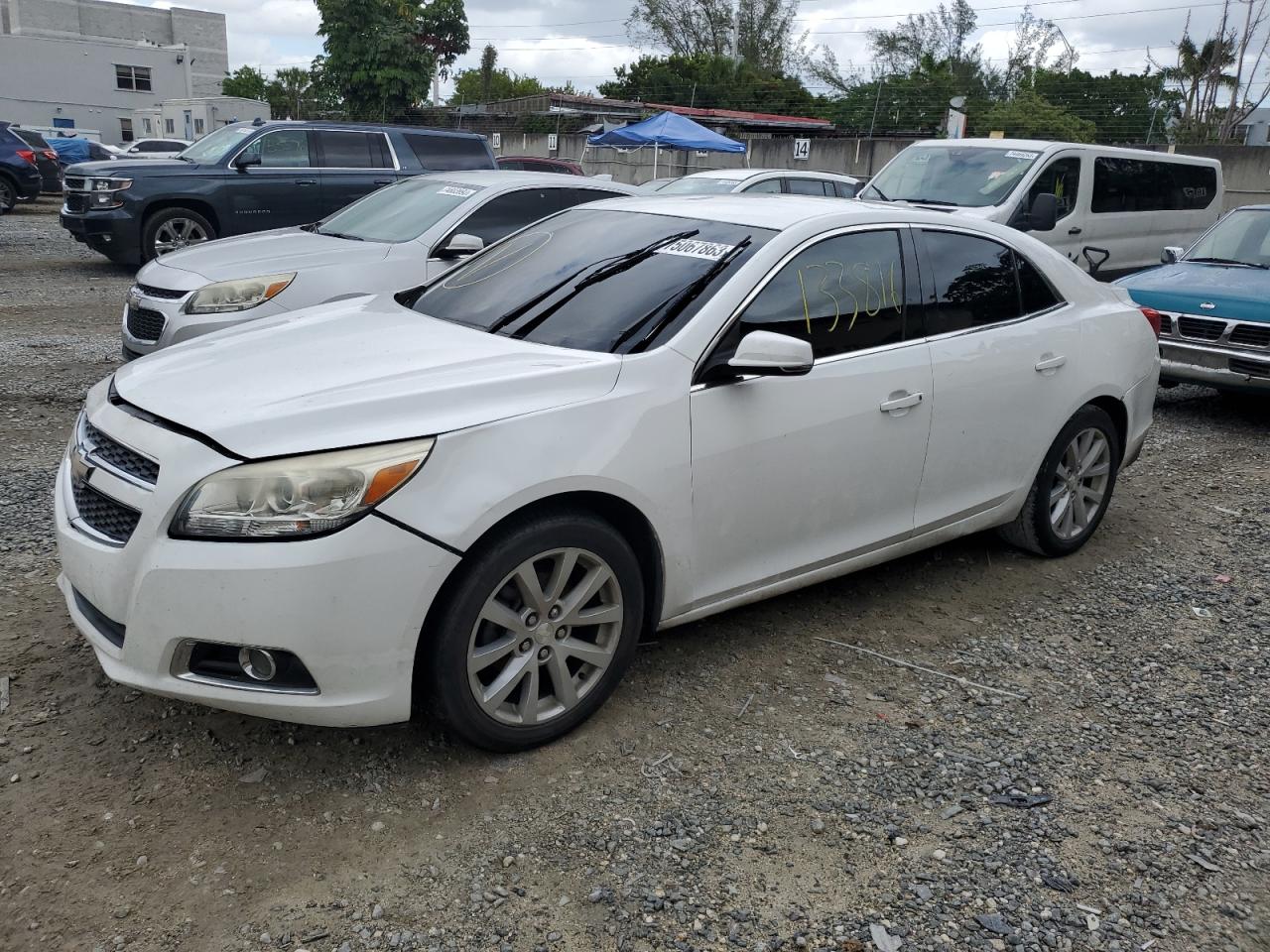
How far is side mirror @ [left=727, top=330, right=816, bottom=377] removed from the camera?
3.32 m

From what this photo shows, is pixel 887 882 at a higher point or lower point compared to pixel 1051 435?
lower

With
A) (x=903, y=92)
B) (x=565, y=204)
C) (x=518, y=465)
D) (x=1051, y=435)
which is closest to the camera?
(x=518, y=465)

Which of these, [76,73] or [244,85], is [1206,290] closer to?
[76,73]

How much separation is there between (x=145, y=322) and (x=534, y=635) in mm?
5195

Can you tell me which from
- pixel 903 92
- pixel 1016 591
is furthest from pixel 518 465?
pixel 903 92

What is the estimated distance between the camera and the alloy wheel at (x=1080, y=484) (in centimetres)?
487

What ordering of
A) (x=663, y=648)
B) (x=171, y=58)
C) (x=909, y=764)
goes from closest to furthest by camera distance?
(x=909, y=764) < (x=663, y=648) < (x=171, y=58)

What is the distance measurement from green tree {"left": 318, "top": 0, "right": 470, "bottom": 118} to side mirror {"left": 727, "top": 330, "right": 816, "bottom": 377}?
125 ft

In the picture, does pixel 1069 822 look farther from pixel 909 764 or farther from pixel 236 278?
pixel 236 278

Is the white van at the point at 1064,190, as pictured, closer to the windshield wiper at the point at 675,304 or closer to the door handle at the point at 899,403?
the door handle at the point at 899,403

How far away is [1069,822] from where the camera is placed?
9.96ft

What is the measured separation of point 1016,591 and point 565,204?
189 inches

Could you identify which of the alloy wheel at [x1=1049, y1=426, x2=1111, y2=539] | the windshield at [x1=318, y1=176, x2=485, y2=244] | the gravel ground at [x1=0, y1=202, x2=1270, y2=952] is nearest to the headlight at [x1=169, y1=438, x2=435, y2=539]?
the gravel ground at [x1=0, y1=202, x2=1270, y2=952]

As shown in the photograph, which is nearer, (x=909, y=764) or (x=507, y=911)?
(x=507, y=911)
